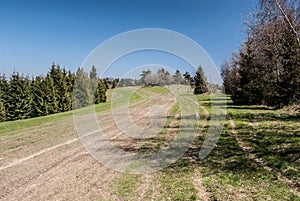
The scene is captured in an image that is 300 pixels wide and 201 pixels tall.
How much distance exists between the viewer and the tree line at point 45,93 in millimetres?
27656

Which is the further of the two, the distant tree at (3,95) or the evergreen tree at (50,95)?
the evergreen tree at (50,95)

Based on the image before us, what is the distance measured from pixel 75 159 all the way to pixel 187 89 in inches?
941

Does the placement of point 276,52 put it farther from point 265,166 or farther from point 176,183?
point 176,183

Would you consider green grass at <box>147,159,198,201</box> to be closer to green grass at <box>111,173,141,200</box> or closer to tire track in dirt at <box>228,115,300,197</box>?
green grass at <box>111,173,141,200</box>

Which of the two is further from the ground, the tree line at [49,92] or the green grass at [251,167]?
the tree line at [49,92]

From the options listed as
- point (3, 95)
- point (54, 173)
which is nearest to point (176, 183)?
point (54, 173)

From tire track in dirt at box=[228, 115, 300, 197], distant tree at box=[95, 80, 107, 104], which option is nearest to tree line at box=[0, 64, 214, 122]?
distant tree at box=[95, 80, 107, 104]

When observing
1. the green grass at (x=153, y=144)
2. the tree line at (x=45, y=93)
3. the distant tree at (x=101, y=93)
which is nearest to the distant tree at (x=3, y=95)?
the tree line at (x=45, y=93)

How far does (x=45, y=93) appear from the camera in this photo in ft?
101

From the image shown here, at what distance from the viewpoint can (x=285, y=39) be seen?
13.7 metres

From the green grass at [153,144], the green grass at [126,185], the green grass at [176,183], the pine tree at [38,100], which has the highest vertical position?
the pine tree at [38,100]

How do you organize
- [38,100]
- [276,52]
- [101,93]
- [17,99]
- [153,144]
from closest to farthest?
1. [153,144]
2. [276,52]
3. [17,99]
4. [38,100]
5. [101,93]

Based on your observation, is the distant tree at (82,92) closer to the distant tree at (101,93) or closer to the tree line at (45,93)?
the tree line at (45,93)

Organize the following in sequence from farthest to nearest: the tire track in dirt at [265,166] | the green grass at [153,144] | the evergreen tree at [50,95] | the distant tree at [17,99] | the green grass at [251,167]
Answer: the evergreen tree at [50,95] < the distant tree at [17,99] < the green grass at [153,144] < the tire track in dirt at [265,166] < the green grass at [251,167]
